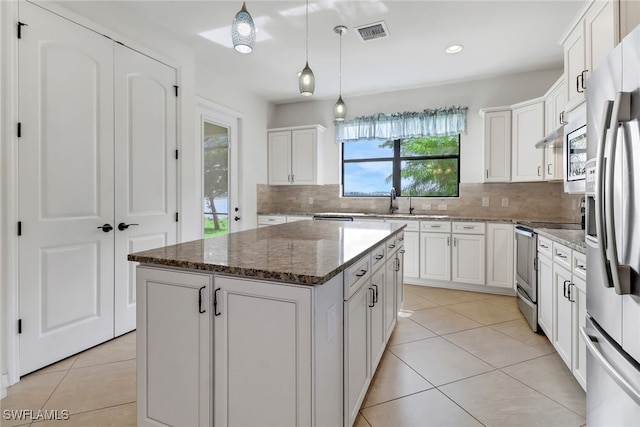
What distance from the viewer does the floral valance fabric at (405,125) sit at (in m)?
4.46

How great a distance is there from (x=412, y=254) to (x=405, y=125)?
1837 millimetres

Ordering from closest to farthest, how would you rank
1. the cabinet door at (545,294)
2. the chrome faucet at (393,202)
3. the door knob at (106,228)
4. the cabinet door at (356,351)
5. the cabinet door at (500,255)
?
the cabinet door at (356,351), the cabinet door at (545,294), the door knob at (106,228), the cabinet door at (500,255), the chrome faucet at (393,202)

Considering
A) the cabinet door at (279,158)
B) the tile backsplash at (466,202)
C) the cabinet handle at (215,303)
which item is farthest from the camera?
the cabinet door at (279,158)

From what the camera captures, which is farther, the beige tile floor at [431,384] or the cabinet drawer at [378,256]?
the cabinet drawer at [378,256]

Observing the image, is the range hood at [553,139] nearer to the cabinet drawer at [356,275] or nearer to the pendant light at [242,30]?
the cabinet drawer at [356,275]

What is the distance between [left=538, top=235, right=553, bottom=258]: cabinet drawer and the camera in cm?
243

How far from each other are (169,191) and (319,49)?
6.83 feet

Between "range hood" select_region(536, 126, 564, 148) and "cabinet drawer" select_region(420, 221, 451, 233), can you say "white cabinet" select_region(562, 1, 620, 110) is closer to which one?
→ "range hood" select_region(536, 126, 564, 148)

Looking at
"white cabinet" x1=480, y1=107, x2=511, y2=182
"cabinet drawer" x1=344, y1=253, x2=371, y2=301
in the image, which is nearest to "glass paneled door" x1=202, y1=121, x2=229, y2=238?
"cabinet drawer" x1=344, y1=253, x2=371, y2=301

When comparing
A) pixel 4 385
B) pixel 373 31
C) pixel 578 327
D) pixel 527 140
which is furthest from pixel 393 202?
pixel 4 385

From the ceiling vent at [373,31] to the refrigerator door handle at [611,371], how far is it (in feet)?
9.05

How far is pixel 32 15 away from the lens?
2.13 m

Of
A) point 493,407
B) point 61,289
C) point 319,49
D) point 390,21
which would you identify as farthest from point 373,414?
point 319,49

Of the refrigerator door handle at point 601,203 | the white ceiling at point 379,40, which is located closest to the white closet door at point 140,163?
the white ceiling at point 379,40
